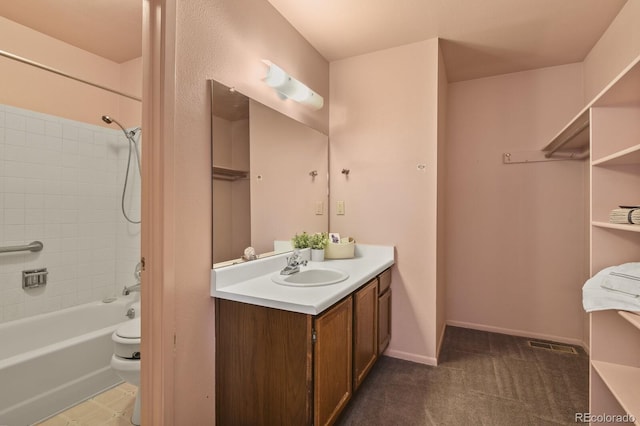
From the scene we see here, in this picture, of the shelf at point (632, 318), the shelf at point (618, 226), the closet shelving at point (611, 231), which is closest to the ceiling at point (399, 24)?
the closet shelving at point (611, 231)

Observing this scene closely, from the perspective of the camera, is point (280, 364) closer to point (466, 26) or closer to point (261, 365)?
point (261, 365)

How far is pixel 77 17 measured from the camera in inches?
78.5

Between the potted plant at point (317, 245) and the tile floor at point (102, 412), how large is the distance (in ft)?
4.79

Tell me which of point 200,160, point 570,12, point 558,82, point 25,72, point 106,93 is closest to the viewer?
point 200,160

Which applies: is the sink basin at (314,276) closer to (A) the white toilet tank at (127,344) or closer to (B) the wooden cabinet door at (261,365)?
(B) the wooden cabinet door at (261,365)

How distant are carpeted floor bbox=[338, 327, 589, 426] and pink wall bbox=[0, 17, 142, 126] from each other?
2720mm

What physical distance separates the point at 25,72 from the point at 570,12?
144 inches

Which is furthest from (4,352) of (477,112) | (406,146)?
(477,112)

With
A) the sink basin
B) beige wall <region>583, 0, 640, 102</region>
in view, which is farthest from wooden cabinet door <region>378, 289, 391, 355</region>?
beige wall <region>583, 0, 640, 102</region>

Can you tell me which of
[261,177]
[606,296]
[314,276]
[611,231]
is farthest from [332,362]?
[611,231]

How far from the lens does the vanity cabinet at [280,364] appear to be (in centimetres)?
133

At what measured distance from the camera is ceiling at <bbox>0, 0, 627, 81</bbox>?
1.90 m

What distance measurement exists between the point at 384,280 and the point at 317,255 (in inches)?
20.5

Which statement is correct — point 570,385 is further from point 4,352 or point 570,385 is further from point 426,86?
point 4,352
